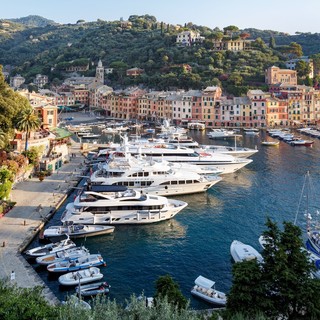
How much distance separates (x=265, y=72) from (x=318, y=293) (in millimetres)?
118438

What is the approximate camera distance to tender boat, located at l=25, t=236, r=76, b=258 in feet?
96.7

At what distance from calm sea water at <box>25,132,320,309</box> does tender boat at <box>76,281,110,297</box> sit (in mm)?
524

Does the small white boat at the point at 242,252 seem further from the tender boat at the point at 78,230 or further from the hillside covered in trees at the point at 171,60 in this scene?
the hillside covered in trees at the point at 171,60

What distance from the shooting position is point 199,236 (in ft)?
114

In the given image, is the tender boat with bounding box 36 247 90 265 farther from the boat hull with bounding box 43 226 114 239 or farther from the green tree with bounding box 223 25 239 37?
the green tree with bounding box 223 25 239 37

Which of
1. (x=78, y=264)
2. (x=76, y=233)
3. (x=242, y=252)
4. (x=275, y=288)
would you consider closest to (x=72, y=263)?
(x=78, y=264)

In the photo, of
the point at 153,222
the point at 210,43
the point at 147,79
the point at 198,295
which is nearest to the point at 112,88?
the point at 147,79

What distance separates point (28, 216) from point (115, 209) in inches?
300

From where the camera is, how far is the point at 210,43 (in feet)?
490

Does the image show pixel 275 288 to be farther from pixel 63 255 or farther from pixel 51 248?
pixel 51 248

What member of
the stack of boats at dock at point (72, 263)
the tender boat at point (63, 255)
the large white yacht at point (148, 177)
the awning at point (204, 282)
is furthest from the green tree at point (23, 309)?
the large white yacht at point (148, 177)

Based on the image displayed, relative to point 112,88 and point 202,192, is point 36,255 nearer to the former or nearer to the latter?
point 202,192

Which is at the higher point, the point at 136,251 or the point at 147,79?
the point at 147,79

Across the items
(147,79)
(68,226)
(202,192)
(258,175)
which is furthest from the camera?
(147,79)
